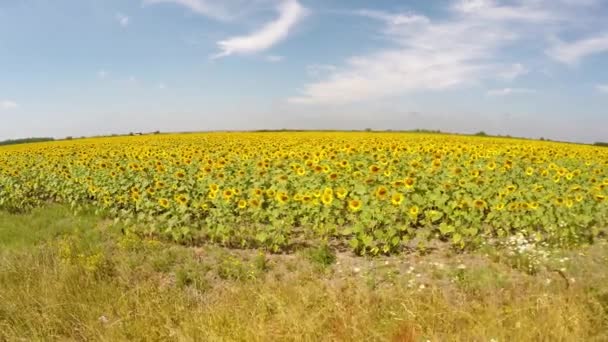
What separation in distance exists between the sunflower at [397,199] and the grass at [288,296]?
0.96m

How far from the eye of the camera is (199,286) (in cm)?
553

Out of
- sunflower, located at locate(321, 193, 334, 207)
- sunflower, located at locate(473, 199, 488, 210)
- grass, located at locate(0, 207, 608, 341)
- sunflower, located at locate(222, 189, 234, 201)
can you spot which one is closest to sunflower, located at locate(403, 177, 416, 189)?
sunflower, located at locate(473, 199, 488, 210)

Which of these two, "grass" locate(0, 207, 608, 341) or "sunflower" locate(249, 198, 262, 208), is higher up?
"sunflower" locate(249, 198, 262, 208)

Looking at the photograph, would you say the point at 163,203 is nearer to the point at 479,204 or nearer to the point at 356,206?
the point at 356,206

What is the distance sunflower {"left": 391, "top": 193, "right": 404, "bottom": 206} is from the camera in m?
7.00

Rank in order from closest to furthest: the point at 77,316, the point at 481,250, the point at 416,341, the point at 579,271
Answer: the point at 416,341, the point at 77,316, the point at 579,271, the point at 481,250

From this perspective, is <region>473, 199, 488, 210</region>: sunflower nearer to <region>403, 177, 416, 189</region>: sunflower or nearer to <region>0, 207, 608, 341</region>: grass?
<region>403, 177, 416, 189</region>: sunflower

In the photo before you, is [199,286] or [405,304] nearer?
[405,304]

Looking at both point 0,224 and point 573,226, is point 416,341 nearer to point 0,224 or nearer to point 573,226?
point 573,226

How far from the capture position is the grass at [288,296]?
4.07 meters

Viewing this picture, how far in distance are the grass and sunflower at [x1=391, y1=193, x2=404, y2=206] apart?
96cm

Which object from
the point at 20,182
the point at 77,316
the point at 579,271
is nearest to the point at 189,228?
the point at 77,316

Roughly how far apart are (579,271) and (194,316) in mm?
4275

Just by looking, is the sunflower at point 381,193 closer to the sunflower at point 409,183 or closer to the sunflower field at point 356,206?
the sunflower field at point 356,206
